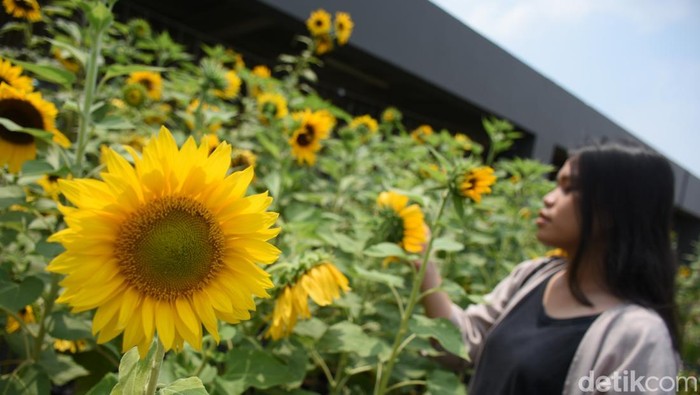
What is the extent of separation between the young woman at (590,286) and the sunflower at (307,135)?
0.74 metres

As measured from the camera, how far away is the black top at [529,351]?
4.43ft

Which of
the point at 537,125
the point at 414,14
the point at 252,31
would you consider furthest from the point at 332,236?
the point at 537,125

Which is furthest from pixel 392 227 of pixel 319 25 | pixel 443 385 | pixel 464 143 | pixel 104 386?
pixel 319 25

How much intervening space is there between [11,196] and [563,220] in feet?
4.62

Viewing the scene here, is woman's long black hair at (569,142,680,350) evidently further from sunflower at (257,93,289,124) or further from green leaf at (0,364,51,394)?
green leaf at (0,364,51,394)

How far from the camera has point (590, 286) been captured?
5.01 feet

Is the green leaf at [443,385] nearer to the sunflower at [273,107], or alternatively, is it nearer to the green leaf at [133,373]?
the green leaf at [133,373]

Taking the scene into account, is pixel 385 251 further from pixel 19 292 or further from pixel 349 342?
pixel 19 292

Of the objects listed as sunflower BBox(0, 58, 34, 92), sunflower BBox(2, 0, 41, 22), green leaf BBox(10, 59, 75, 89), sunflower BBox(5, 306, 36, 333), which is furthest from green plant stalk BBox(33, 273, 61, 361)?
sunflower BBox(2, 0, 41, 22)

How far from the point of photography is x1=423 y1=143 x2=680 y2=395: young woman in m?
1.32

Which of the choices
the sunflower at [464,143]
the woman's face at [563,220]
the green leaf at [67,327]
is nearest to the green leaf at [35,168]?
the green leaf at [67,327]

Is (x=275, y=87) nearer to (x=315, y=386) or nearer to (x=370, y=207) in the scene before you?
(x=370, y=207)

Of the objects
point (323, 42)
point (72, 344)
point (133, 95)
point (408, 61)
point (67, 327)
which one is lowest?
point (72, 344)

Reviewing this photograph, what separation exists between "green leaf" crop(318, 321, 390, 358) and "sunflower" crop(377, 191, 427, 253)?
0.24 meters
